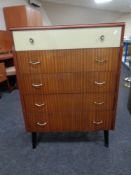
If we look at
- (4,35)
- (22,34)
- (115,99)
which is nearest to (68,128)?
(115,99)

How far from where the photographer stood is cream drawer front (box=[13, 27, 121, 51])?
103cm

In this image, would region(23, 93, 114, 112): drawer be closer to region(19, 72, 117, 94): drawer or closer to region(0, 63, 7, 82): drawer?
region(19, 72, 117, 94): drawer

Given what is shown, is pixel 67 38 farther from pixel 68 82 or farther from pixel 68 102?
pixel 68 102

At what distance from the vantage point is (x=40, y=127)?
1.35 m

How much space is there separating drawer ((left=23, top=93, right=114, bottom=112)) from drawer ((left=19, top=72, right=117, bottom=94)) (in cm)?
5

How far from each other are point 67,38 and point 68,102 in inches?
20.2

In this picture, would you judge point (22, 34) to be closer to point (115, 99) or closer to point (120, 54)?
point (120, 54)

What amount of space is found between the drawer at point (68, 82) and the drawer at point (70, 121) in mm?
219

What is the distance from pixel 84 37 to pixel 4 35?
273 centimetres

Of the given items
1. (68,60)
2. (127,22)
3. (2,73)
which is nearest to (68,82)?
(68,60)

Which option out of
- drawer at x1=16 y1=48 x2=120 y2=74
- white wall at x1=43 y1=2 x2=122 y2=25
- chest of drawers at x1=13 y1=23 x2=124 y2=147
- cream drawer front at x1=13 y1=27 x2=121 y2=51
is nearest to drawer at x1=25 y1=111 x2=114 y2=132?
chest of drawers at x1=13 y1=23 x2=124 y2=147

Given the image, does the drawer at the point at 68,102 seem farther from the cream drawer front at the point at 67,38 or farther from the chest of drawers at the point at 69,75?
the cream drawer front at the point at 67,38

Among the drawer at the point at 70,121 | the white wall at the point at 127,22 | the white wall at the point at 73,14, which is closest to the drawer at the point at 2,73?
the drawer at the point at 70,121

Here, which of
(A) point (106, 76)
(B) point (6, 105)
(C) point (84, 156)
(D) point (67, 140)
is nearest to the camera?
(A) point (106, 76)
